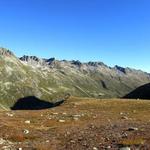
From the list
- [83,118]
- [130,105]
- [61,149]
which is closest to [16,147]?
[61,149]

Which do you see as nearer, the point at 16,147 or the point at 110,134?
the point at 16,147

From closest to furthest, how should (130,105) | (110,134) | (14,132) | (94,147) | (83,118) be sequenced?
(94,147), (110,134), (14,132), (83,118), (130,105)

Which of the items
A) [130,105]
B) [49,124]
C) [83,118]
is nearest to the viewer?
[49,124]

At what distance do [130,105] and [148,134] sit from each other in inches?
1798

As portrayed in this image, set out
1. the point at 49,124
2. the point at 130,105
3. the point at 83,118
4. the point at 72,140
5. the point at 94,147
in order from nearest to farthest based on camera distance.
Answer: the point at 94,147 < the point at 72,140 < the point at 49,124 < the point at 83,118 < the point at 130,105

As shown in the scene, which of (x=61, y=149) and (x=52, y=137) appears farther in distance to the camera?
(x=52, y=137)

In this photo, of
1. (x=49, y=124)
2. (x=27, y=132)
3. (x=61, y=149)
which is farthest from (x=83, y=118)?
(x=61, y=149)

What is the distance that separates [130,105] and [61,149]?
167 feet

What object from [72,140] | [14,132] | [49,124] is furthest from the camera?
[49,124]

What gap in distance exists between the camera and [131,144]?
88.9ft

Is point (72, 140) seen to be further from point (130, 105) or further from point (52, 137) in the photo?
point (130, 105)

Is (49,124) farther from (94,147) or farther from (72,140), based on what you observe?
(94,147)

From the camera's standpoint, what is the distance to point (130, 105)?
76812 millimetres

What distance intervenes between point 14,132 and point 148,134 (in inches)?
516
